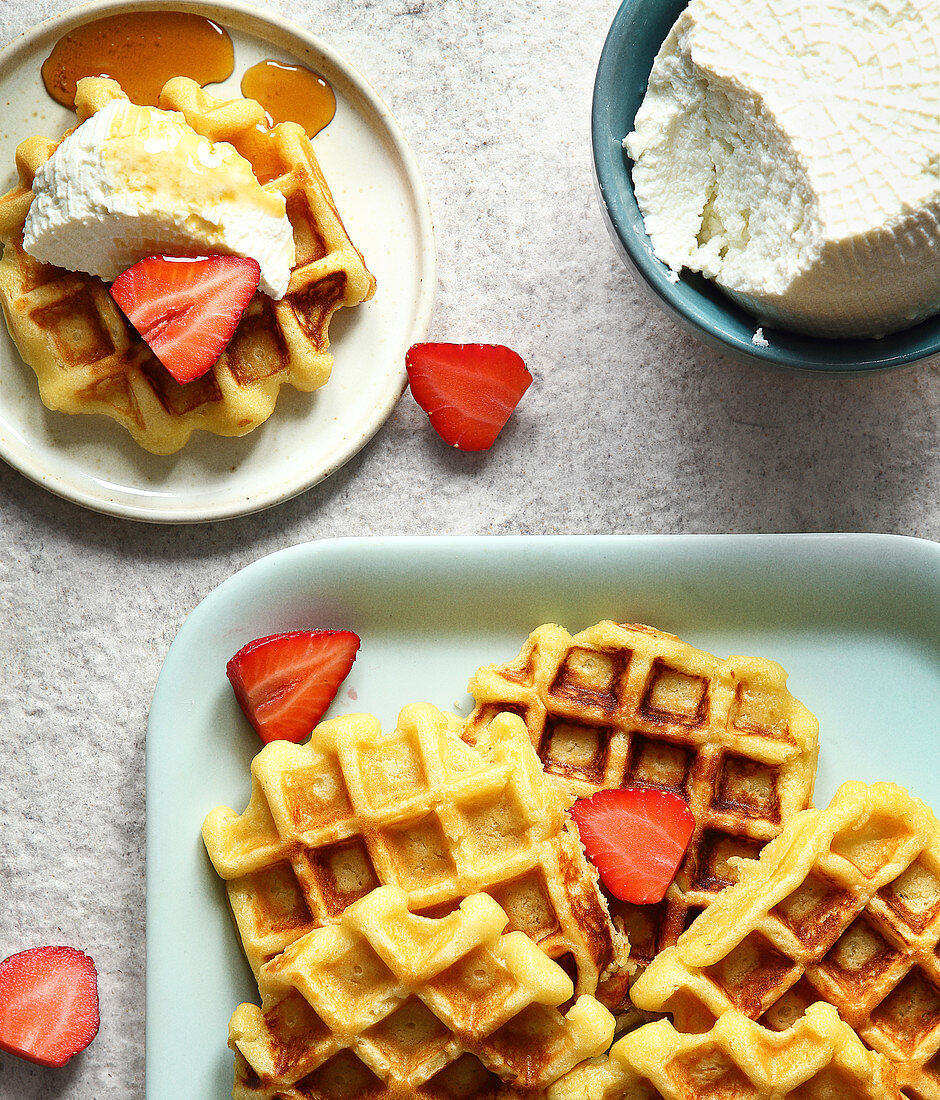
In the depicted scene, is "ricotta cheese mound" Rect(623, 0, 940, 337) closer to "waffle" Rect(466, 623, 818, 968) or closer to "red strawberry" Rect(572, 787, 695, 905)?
"waffle" Rect(466, 623, 818, 968)

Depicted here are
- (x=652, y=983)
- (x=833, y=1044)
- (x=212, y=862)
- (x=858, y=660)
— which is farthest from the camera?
(x=858, y=660)

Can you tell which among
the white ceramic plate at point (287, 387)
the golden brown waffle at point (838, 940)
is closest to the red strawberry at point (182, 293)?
the white ceramic plate at point (287, 387)

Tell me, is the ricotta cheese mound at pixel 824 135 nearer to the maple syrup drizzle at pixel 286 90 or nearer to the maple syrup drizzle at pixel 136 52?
the maple syrup drizzle at pixel 286 90

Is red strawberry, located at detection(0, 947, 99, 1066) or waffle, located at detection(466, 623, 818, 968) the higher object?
waffle, located at detection(466, 623, 818, 968)

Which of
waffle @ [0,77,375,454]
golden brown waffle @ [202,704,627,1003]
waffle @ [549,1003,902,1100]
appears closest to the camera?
waffle @ [549,1003,902,1100]

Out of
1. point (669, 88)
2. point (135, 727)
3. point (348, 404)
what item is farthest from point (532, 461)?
point (135, 727)

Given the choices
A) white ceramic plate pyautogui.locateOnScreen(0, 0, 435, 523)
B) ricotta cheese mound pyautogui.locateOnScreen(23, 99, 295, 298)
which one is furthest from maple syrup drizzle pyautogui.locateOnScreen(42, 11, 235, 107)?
ricotta cheese mound pyautogui.locateOnScreen(23, 99, 295, 298)

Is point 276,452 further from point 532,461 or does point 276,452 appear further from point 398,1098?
point 398,1098
